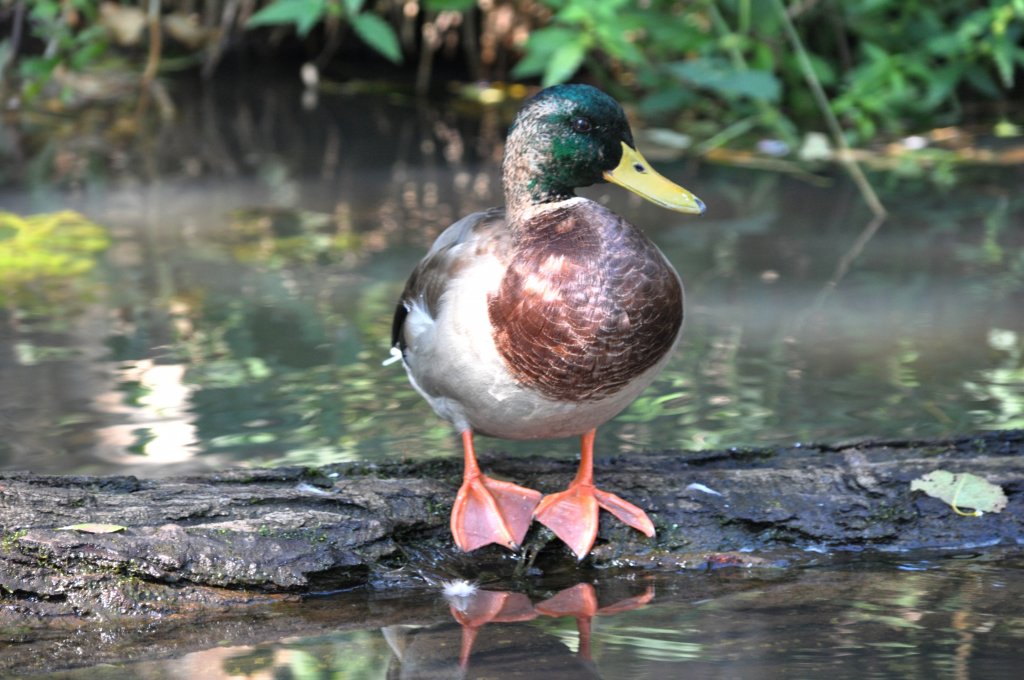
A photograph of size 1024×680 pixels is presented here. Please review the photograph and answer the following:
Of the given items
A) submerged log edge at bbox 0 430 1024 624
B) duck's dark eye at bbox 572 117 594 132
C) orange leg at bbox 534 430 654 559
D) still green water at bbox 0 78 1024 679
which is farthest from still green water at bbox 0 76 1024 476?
duck's dark eye at bbox 572 117 594 132

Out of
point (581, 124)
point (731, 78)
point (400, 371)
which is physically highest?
point (581, 124)

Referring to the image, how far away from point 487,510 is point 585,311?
1.73 ft

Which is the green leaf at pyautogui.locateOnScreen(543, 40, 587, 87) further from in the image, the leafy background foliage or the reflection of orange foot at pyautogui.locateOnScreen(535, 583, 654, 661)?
the reflection of orange foot at pyautogui.locateOnScreen(535, 583, 654, 661)

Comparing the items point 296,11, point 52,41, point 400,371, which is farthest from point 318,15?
point 400,371

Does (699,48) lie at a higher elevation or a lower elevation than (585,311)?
higher

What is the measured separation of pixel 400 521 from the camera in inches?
114

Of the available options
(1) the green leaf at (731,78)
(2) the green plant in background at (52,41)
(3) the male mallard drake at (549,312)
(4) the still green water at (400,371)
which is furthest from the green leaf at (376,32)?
(3) the male mallard drake at (549,312)

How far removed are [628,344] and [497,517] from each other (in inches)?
19.8

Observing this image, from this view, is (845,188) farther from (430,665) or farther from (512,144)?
(430,665)

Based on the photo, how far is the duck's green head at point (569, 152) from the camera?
9.47ft

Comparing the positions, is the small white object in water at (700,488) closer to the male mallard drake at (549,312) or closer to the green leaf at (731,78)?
the male mallard drake at (549,312)

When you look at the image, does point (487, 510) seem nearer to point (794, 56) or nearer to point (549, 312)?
point (549, 312)

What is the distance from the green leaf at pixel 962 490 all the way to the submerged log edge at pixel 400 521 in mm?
20

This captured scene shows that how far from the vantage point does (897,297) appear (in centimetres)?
497
